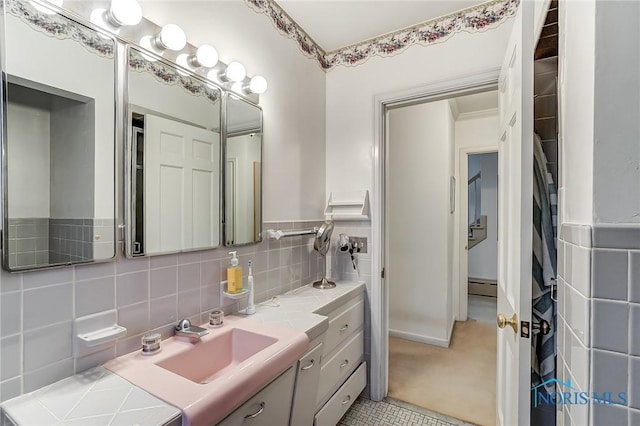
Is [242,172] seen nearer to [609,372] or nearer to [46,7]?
→ [46,7]

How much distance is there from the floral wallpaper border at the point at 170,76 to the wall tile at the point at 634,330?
1.51 meters

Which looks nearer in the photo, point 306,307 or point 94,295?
point 94,295

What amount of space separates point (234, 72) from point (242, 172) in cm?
47

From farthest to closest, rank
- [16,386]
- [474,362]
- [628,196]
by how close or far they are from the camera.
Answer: [474,362]
[16,386]
[628,196]

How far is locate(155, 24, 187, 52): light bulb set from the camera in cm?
111

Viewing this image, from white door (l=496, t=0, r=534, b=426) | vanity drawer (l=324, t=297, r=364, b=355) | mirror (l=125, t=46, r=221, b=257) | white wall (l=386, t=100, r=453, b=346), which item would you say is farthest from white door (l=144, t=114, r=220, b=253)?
white wall (l=386, t=100, r=453, b=346)

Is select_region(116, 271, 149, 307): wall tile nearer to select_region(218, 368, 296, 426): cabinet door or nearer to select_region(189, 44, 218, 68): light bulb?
select_region(218, 368, 296, 426): cabinet door

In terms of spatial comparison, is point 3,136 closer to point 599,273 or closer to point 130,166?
point 130,166

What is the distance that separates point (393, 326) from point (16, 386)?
9.53ft

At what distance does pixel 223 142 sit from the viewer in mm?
1437

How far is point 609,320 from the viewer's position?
1.88 ft

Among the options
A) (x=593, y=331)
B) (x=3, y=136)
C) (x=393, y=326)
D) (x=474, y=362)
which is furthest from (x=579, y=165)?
(x=393, y=326)

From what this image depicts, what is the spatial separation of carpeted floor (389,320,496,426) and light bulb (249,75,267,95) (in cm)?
216

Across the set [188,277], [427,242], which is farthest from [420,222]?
[188,277]
